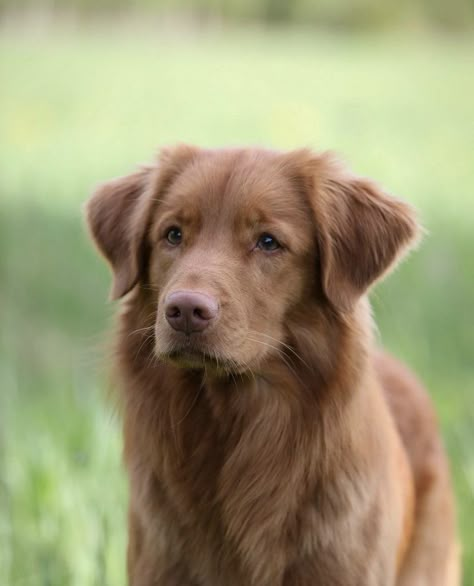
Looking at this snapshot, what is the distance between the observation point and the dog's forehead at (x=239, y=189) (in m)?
3.78

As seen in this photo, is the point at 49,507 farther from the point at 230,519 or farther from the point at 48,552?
the point at 230,519

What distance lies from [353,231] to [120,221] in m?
0.91

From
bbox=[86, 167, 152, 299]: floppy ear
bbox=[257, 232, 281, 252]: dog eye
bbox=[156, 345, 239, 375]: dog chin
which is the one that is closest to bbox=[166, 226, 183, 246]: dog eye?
bbox=[86, 167, 152, 299]: floppy ear

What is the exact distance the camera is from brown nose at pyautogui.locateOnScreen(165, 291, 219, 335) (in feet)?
11.1

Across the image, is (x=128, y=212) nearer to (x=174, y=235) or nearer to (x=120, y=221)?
(x=120, y=221)

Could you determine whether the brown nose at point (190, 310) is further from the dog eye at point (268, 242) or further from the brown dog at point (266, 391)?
the dog eye at point (268, 242)

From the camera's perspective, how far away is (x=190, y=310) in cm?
338

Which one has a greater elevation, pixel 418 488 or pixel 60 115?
pixel 418 488

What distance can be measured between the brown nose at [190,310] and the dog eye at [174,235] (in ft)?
1.62

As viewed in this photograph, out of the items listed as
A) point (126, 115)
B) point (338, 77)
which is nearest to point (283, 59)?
point (338, 77)

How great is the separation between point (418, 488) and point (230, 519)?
3.47 feet

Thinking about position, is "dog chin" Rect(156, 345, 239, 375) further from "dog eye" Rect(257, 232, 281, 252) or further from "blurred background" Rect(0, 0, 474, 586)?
"blurred background" Rect(0, 0, 474, 586)

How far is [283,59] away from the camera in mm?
22812

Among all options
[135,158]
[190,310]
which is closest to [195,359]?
[190,310]
